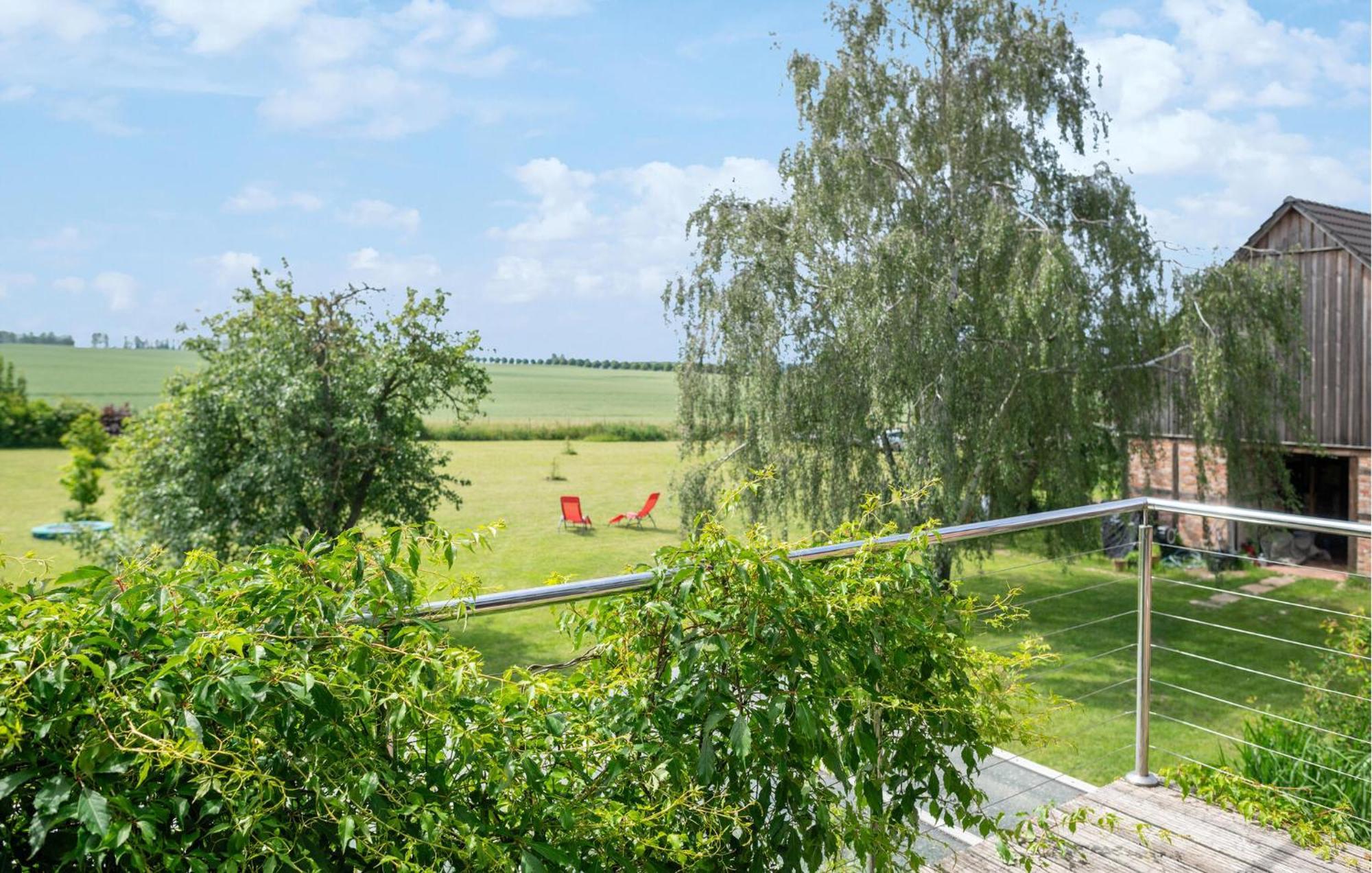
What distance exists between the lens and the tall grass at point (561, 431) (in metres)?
25.3

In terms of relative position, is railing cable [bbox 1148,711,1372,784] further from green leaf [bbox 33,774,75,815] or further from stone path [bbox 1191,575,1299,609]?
stone path [bbox 1191,575,1299,609]

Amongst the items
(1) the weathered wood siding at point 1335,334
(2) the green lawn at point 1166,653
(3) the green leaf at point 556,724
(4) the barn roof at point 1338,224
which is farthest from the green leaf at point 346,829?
(4) the barn roof at point 1338,224

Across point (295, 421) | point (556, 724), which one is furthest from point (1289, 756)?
point (295, 421)

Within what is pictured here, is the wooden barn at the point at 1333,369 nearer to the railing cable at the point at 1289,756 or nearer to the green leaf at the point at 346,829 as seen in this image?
the railing cable at the point at 1289,756

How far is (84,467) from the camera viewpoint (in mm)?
13422

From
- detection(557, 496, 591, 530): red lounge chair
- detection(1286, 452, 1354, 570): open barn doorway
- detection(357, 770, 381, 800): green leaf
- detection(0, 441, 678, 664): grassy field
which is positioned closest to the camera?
detection(357, 770, 381, 800): green leaf

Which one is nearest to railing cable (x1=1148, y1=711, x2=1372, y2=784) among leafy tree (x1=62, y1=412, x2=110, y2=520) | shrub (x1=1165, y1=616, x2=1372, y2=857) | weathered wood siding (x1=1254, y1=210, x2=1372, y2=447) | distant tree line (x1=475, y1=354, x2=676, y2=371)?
shrub (x1=1165, y1=616, x2=1372, y2=857)

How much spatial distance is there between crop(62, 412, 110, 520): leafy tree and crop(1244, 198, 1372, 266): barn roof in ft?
52.5

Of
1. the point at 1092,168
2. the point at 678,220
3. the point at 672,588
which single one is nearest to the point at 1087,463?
the point at 1092,168

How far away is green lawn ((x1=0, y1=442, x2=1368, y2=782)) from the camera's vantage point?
28.6 ft

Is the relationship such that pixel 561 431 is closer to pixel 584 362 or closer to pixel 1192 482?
pixel 584 362

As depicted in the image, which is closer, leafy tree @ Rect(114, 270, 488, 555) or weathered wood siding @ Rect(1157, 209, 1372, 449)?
leafy tree @ Rect(114, 270, 488, 555)

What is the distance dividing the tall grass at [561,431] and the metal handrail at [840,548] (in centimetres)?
2257

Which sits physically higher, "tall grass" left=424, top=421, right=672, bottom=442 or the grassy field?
"tall grass" left=424, top=421, right=672, bottom=442
